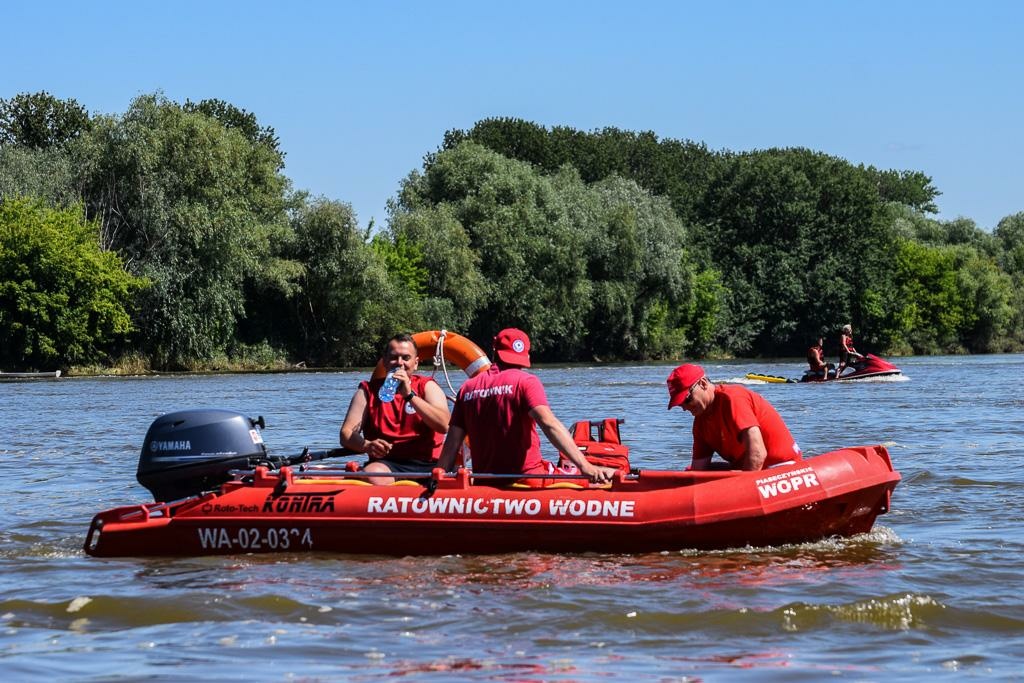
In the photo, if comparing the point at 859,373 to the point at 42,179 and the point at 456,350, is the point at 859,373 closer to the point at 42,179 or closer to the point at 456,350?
the point at 456,350

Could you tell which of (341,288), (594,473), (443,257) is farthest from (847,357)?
(594,473)

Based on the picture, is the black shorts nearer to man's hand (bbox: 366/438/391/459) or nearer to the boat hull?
man's hand (bbox: 366/438/391/459)

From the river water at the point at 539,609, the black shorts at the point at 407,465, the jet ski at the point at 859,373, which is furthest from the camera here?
the jet ski at the point at 859,373

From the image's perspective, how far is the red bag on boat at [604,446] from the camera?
1047 centimetres

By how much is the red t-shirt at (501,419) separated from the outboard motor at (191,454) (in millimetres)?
1750

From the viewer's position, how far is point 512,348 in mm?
8688

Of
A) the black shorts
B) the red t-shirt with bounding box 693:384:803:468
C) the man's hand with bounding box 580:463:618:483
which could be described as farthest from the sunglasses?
the black shorts

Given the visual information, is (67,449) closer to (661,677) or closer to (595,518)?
(595,518)

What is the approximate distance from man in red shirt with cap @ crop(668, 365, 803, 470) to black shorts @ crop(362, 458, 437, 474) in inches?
73.0

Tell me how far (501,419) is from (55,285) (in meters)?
35.5

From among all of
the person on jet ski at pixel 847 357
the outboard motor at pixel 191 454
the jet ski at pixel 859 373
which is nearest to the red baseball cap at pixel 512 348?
the outboard motor at pixel 191 454

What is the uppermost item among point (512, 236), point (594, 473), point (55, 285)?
point (512, 236)

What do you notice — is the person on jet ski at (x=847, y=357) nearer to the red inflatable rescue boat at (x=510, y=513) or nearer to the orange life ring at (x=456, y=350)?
the orange life ring at (x=456, y=350)

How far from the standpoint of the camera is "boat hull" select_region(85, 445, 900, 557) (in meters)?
8.75
